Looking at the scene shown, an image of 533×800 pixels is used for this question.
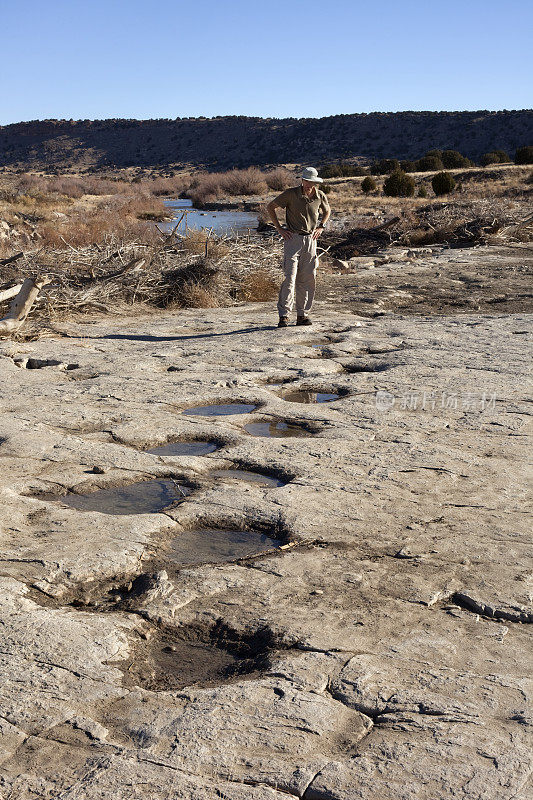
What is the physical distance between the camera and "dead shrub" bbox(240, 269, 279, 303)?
12266mm

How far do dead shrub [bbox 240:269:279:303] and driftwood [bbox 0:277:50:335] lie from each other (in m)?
3.70

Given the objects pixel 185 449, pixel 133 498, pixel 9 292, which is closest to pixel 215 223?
pixel 9 292

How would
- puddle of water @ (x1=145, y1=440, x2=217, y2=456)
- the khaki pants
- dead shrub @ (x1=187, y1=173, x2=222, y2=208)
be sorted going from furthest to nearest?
dead shrub @ (x1=187, y1=173, x2=222, y2=208) → the khaki pants → puddle of water @ (x1=145, y1=440, x2=217, y2=456)

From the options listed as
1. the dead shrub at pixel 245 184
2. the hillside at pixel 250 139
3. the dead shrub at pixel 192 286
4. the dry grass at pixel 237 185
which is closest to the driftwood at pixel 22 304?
the dead shrub at pixel 192 286

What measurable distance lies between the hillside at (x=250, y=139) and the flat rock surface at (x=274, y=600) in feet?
241

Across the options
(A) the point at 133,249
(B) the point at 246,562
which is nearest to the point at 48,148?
(A) the point at 133,249

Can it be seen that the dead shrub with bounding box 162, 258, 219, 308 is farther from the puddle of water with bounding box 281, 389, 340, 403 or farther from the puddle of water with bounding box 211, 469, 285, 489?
the puddle of water with bounding box 211, 469, 285, 489

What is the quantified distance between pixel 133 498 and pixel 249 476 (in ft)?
2.28

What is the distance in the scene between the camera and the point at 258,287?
487 inches

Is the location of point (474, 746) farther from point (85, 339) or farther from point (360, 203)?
point (360, 203)

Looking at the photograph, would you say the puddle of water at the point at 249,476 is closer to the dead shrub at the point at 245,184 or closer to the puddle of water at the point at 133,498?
the puddle of water at the point at 133,498

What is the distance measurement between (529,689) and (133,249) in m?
10.2

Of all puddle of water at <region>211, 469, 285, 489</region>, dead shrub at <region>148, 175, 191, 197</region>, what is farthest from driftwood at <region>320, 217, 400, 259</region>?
dead shrub at <region>148, 175, 191, 197</region>

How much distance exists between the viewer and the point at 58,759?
230cm
